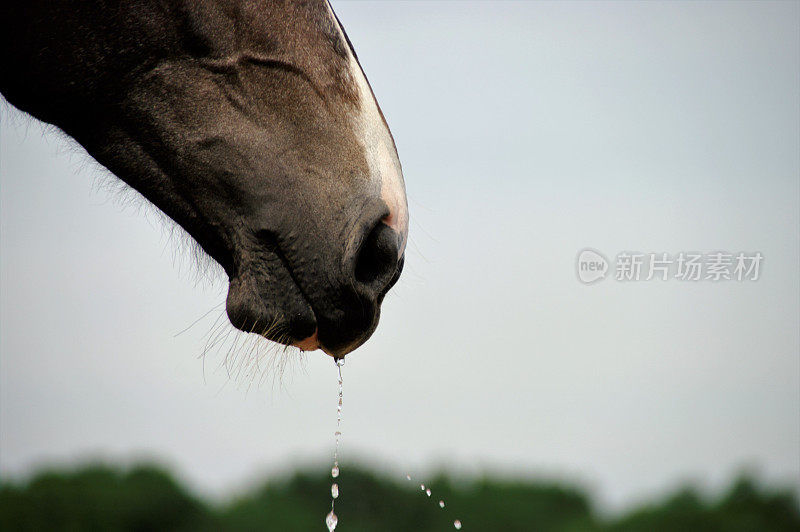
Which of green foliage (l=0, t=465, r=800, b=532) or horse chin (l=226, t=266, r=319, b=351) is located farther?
green foliage (l=0, t=465, r=800, b=532)

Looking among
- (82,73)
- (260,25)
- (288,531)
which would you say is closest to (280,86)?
(260,25)

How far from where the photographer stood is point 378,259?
1.75 m

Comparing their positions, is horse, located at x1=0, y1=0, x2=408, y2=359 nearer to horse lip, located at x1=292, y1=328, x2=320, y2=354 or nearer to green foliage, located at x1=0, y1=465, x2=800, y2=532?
horse lip, located at x1=292, y1=328, x2=320, y2=354

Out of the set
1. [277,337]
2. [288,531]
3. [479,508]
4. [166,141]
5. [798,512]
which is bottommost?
[479,508]

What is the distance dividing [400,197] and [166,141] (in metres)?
0.48

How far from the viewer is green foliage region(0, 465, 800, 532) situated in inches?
335

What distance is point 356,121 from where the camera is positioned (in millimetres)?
1787

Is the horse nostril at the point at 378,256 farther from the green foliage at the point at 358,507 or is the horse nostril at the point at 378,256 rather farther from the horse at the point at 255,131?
the green foliage at the point at 358,507

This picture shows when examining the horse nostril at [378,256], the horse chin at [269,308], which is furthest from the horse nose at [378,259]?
the horse chin at [269,308]

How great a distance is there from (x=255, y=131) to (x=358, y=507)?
9.81 metres

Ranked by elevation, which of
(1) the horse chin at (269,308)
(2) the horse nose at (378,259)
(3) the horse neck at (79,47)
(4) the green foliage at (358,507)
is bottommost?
(4) the green foliage at (358,507)

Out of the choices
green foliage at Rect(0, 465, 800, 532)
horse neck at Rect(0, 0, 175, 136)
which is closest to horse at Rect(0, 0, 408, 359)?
horse neck at Rect(0, 0, 175, 136)

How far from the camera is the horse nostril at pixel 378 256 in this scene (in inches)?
67.8

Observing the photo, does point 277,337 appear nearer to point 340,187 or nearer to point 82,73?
point 340,187
